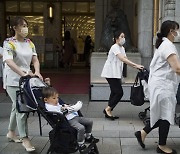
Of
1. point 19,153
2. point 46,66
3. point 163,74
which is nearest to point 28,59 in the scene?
point 19,153

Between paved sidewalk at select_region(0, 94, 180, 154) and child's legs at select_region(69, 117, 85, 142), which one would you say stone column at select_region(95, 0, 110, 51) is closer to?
paved sidewalk at select_region(0, 94, 180, 154)

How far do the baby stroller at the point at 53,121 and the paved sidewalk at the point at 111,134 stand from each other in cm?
63

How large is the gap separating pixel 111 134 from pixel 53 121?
5.58 ft

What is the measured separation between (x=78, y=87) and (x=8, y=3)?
31.4 feet

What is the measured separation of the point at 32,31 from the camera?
19656 mm

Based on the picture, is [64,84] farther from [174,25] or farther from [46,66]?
[174,25]

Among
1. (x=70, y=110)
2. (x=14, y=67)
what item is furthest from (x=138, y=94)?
(x=14, y=67)

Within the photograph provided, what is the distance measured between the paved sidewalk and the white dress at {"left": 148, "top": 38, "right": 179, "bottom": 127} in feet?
1.97

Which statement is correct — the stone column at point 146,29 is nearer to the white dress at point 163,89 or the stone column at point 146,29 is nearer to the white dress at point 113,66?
the white dress at point 113,66

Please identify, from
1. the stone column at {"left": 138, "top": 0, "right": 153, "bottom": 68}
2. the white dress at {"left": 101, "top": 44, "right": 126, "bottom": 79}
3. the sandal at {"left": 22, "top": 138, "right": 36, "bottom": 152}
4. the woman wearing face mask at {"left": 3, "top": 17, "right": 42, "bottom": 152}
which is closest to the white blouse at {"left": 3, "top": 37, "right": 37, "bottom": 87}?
the woman wearing face mask at {"left": 3, "top": 17, "right": 42, "bottom": 152}

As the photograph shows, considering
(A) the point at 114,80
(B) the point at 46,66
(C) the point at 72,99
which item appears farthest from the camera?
(B) the point at 46,66

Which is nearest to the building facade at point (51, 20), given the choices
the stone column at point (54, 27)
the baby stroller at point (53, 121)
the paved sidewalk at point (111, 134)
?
the stone column at point (54, 27)

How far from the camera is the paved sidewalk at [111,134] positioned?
5.41 metres

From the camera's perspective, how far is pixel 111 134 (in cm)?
620
